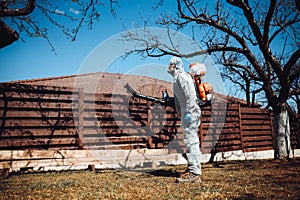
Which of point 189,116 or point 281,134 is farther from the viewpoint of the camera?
point 281,134

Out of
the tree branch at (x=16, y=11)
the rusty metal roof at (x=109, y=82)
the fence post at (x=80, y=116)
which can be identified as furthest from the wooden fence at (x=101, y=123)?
the rusty metal roof at (x=109, y=82)

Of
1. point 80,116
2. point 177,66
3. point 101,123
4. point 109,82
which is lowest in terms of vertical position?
point 101,123

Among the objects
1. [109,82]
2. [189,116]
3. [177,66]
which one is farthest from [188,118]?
[109,82]

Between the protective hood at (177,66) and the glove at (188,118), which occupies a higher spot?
the protective hood at (177,66)

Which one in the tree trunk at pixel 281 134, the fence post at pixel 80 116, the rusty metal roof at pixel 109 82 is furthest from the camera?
the rusty metal roof at pixel 109 82

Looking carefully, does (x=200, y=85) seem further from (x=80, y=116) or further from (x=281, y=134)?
(x=281, y=134)

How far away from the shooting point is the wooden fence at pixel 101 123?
6.36m

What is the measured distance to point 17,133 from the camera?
6281 millimetres

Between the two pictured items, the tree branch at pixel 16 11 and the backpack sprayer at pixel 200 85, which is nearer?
the tree branch at pixel 16 11

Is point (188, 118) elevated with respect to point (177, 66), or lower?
lower

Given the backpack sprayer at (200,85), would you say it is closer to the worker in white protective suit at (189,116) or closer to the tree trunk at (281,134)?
the worker in white protective suit at (189,116)

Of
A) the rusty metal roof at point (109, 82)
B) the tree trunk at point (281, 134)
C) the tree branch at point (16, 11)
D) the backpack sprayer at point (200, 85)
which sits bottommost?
the tree trunk at point (281, 134)

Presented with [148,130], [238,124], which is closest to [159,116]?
[148,130]

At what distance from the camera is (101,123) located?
7.64 meters
